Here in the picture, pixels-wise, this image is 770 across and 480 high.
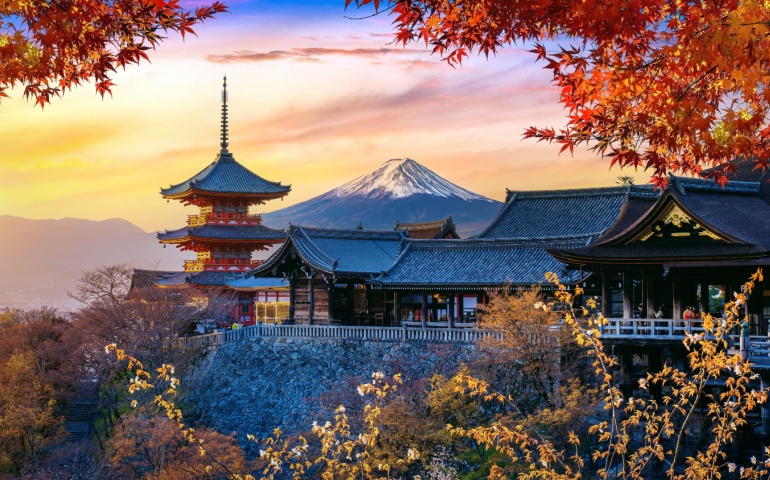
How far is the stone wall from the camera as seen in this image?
1229 inches

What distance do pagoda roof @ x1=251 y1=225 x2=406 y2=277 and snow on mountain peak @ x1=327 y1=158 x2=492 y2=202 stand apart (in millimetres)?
122729

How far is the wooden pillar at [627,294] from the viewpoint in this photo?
2577cm

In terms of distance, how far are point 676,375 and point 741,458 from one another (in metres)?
13.0

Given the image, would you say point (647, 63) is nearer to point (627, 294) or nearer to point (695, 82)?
point (695, 82)

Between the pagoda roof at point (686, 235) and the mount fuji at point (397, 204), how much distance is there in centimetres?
12378

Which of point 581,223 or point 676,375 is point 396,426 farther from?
point 581,223

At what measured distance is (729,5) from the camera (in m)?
7.64

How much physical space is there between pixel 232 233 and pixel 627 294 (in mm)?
29359

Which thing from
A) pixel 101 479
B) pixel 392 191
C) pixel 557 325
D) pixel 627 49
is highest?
pixel 392 191

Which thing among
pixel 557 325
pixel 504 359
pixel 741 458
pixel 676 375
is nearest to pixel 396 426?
pixel 504 359

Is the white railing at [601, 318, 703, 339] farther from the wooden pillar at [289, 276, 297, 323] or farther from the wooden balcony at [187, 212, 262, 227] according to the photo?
the wooden balcony at [187, 212, 262, 227]

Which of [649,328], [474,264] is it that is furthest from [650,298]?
[474,264]

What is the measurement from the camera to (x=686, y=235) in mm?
25359

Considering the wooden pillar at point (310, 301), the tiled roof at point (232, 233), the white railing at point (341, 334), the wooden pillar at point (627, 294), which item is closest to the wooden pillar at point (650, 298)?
the wooden pillar at point (627, 294)
